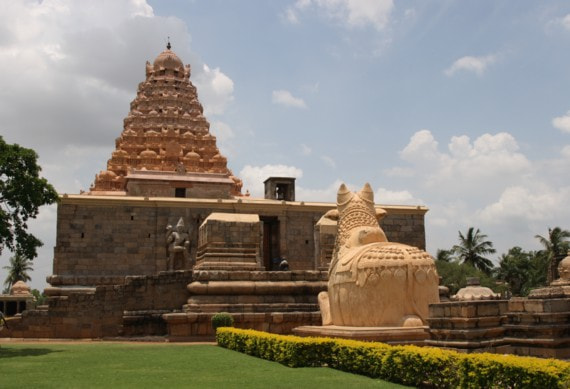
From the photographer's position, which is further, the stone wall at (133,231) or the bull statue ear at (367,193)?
the stone wall at (133,231)

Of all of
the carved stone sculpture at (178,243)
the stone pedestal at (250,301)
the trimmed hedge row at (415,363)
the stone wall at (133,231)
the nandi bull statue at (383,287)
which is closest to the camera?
the trimmed hedge row at (415,363)

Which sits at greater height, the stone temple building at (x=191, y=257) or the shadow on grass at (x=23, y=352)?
the stone temple building at (x=191, y=257)

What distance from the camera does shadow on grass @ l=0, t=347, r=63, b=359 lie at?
35.5 feet

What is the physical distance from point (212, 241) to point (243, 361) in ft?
19.5

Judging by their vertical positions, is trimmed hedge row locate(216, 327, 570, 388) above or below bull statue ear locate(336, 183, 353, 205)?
below

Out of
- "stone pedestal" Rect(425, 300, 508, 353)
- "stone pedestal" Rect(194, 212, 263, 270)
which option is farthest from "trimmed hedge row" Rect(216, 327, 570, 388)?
"stone pedestal" Rect(194, 212, 263, 270)

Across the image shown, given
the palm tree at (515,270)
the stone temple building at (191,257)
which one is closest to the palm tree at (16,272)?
the stone temple building at (191,257)

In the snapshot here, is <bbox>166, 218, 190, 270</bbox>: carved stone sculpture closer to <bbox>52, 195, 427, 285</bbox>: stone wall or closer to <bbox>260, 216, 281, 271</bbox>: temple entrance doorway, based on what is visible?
<bbox>52, 195, 427, 285</bbox>: stone wall

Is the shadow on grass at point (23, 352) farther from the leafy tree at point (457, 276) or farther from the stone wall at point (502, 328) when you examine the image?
the leafy tree at point (457, 276)

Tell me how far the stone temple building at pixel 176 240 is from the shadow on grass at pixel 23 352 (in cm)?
247

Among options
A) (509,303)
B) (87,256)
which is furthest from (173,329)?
(87,256)

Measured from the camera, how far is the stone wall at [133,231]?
25406mm

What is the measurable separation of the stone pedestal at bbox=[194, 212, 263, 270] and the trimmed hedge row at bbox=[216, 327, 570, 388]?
454cm

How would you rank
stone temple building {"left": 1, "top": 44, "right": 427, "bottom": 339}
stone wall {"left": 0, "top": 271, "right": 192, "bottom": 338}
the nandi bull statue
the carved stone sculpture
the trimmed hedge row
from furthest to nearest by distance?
the carved stone sculpture, stone wall {"left": 0, "top": 271, "right": 192, "bottom": 338}, stone temple building {"left": 1, "top": 44, "right": 427, "bottom": 339}, the nandi bull statue, the trimmed hedge row
